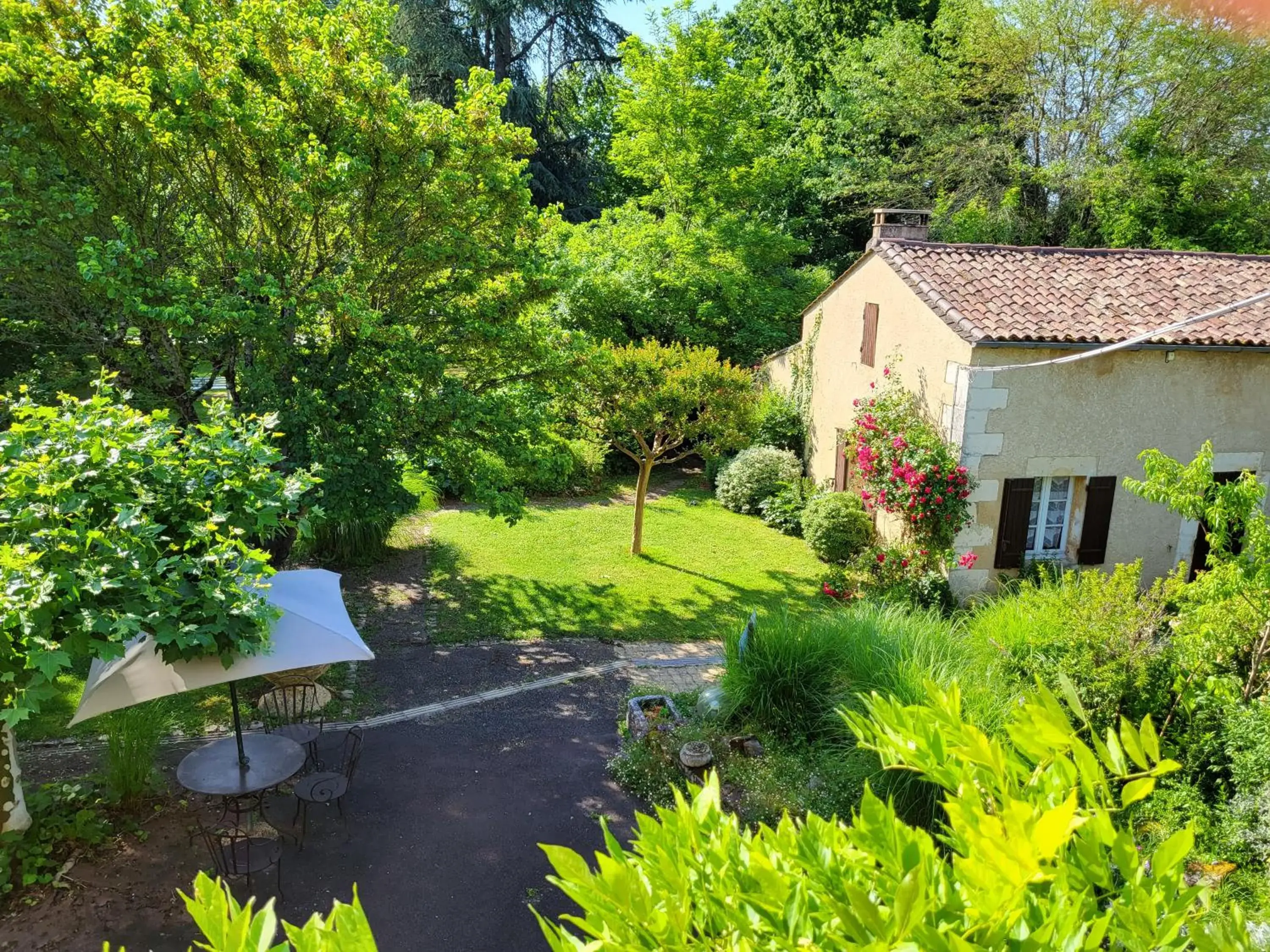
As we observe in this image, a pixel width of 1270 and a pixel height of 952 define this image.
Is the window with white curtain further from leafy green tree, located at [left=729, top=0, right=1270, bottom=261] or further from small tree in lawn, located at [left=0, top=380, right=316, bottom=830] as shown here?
small tree in lawn, located at [left=0, top=380, right=316, bottom=830]

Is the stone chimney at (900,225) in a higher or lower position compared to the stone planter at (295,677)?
higher

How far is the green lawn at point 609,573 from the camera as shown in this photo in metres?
12.4

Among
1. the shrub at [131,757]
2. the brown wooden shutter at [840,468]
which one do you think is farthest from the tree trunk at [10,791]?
the brown wooden shutter at [840,468]

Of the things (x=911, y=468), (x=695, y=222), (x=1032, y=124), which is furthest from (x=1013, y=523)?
(x=1032, y=124)

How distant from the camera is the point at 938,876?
1.60 meters

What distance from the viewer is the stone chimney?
48.6 feet

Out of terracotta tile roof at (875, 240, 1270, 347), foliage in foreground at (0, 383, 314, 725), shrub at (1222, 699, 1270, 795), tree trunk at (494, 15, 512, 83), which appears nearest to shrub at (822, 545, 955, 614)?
terracotta tile roof at (875, 240, 1270, 347)

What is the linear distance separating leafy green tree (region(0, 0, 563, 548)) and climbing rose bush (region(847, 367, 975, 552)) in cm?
578

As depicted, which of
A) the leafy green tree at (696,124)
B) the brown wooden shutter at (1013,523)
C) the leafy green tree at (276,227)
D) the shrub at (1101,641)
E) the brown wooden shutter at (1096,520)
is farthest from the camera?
the leafy green tree at (696,124)

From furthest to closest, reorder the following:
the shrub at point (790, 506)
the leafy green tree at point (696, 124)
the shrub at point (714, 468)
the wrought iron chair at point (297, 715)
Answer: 1. the leafy green tree at point (696, 124)
2. the shrub at point (714, 468)
3. the shrub at point (790, 506)
4. the wrought iron chair at point (297, 715)

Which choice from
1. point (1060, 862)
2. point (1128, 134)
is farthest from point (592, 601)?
point (1128, 134)

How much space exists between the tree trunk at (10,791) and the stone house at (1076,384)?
11409 mm

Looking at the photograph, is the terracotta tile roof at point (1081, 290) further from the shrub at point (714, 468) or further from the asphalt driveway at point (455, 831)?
the asphalt driveway at point (455, 831)

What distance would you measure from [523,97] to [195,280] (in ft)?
66.0
